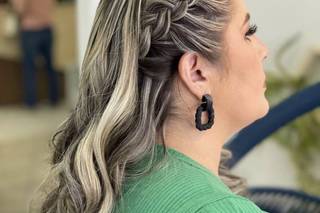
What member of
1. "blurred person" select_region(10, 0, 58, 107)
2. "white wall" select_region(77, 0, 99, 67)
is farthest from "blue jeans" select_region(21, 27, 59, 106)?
"white wall" select_region(77, 0, 99, 67)

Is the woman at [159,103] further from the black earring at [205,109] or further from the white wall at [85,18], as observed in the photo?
the white wall at [85,18]

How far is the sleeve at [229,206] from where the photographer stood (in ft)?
3.12

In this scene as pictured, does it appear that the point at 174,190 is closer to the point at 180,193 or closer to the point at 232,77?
the point at 180,193

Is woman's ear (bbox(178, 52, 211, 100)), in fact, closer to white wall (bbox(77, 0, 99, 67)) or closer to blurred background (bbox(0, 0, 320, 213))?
blurred background (bbox(0, 0, 320, 213))

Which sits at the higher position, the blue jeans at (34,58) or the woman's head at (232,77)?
the woman's head at (232,77)

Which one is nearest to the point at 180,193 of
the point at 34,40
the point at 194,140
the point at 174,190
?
the point at 174,190

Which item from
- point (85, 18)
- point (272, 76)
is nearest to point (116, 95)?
point (85, 18)

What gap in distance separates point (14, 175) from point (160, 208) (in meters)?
3.22

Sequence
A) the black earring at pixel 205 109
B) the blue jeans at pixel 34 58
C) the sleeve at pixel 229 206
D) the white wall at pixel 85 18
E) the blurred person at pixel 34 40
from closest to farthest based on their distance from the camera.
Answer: the sleeve at pixel 229 206 → the black earring at pixel 205 109 → the white wall at pixel 85 18 → the blurred person at pixel 34 40 → the blue jeans at pixel 34 58

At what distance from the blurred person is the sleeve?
14.7 feet

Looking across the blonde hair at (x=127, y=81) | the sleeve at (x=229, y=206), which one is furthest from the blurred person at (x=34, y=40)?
the sleeve at (x=229, y=206)

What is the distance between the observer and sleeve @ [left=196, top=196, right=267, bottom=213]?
3.12ft

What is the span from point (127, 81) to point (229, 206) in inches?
9.9

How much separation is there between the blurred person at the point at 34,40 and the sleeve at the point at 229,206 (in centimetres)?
447
